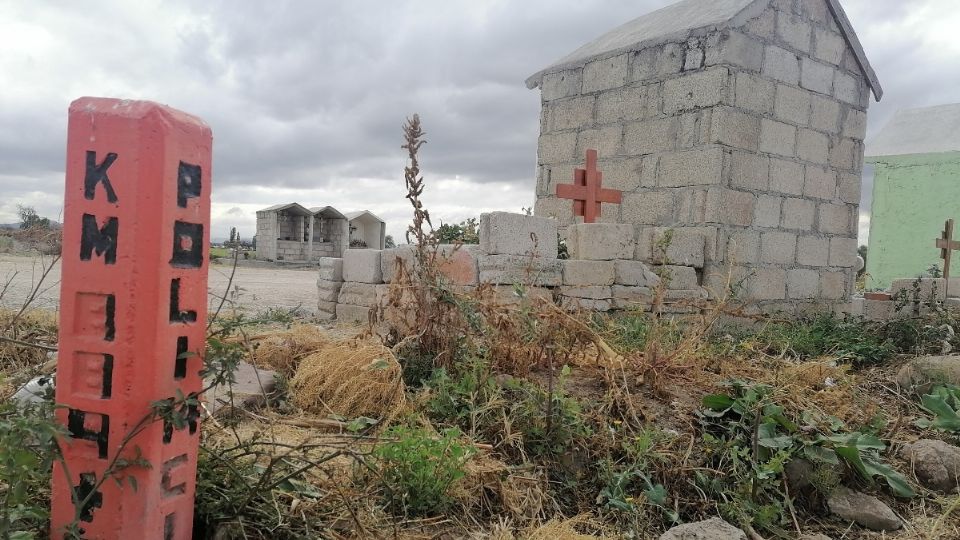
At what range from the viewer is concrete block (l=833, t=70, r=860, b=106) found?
24.7 feet

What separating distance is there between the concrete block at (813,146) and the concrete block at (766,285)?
50.2 inches

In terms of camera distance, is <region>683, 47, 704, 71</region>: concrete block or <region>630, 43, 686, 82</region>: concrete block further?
<region>630, 43, 686, 82</region>: concrete block

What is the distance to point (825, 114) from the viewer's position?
24.2ft

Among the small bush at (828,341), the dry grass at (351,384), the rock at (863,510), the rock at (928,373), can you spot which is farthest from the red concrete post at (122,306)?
the rock at (928,373)

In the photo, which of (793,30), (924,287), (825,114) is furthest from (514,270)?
(924,287)

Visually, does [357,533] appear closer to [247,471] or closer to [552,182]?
[247,471]

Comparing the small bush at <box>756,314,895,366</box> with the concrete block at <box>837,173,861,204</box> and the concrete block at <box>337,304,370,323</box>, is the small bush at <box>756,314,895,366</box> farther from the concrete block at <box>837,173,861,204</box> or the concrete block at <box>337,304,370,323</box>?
the concrete block at <box>337,304,370,323</box>

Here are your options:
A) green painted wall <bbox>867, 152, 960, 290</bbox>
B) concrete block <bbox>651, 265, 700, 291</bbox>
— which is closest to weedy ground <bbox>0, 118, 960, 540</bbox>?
concrete block <bbox>651, 265, 700, 291</bbox>

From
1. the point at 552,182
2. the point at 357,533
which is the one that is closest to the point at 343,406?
the point at 357,533

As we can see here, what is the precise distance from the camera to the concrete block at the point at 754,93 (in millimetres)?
6465

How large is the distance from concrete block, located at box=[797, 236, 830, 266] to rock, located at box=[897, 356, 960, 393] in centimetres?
272

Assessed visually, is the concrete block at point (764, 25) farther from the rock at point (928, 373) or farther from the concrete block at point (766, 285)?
the rock at point (928, 373)

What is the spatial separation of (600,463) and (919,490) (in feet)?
5.74

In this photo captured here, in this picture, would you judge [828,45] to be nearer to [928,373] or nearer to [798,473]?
[928,373]
